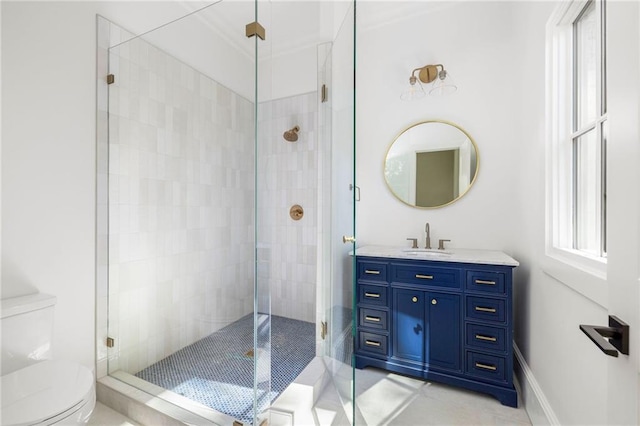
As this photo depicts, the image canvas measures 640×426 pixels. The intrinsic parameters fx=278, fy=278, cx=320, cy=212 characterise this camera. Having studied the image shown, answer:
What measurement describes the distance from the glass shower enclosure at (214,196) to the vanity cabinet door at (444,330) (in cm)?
62

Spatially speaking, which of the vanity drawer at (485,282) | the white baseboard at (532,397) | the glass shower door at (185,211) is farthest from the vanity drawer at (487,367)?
the glass shower door at (185,211)

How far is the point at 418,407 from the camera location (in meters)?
1.69

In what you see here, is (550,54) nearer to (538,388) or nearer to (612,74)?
(612,74)

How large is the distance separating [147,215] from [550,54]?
2.48 meters

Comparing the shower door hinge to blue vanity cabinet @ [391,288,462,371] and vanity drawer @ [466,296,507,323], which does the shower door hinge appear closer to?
blue vanity cabinet @ [391,288,462,371]

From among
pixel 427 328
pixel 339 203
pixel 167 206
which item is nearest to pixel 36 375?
pixel 167 206

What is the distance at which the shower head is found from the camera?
173 centimetres

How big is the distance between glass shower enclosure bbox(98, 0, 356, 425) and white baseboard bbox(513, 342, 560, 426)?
973mm

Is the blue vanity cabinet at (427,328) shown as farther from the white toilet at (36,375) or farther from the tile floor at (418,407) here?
the white toilet at (36,375)

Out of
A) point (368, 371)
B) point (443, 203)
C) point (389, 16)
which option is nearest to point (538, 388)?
point (368, 371)

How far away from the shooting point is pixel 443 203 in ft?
7.77

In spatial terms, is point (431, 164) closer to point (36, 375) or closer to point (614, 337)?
point (614, 337)

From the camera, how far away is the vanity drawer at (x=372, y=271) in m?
2.04

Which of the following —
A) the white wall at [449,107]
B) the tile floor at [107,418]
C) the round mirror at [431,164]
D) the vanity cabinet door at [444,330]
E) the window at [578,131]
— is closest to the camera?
the window at [578,131]
